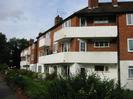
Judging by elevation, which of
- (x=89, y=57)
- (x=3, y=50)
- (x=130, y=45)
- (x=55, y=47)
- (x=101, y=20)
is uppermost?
(x=3, y=50)

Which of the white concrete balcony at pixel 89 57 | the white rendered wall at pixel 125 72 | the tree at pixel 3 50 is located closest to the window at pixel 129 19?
the white concrete balcony at pixel 89 57

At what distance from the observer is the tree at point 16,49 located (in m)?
118

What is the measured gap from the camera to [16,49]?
132 meters

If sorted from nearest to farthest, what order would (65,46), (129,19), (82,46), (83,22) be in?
(129,19) < (82,46) < (83,22) < (65,46)

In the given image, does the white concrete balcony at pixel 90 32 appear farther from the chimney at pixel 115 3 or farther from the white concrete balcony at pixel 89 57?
→ the chimney at pixel 115 3

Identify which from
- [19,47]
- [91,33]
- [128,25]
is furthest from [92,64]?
[19,47]

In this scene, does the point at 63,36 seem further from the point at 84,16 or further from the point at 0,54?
the point at 0,54

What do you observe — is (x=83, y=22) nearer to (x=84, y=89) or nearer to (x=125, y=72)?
(x=125, y=72)

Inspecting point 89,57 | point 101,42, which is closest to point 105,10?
point 101,42

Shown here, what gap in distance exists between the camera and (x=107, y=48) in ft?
132

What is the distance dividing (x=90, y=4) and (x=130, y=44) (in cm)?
877

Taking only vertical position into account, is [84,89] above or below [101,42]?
below

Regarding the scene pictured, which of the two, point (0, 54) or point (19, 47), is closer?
point (0, 54)

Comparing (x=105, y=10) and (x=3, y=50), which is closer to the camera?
(x=105, y=10)
